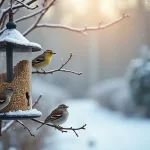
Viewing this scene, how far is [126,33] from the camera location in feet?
63.8

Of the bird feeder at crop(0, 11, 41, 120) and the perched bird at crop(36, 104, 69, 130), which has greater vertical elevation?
the bird feeder at crop(0, 11, 41, 120)

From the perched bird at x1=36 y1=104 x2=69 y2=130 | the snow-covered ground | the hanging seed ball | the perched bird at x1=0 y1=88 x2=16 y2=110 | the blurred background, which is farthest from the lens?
the blurred background

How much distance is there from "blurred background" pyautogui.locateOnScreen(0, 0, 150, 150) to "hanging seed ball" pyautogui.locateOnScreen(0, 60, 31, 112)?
7268 mm

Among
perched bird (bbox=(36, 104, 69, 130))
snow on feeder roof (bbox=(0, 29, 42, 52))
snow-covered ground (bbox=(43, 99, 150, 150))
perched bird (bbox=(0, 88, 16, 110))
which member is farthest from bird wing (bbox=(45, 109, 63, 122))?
snow-covered ground (bbox=(43, 99, 150, 150))

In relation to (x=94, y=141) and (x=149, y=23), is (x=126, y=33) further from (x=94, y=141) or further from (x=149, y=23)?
(x=94, y=141)

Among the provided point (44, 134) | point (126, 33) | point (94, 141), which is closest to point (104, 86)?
point (126, 33)

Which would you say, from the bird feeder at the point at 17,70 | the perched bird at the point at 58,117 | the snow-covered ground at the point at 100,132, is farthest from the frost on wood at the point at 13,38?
the snow-covered ground at the point at 100,132

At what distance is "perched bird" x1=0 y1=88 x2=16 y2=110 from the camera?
2.89 meters

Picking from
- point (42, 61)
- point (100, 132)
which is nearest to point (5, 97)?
point (42, 61)

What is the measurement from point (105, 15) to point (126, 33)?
3.00 m

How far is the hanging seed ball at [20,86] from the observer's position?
3.07 metres

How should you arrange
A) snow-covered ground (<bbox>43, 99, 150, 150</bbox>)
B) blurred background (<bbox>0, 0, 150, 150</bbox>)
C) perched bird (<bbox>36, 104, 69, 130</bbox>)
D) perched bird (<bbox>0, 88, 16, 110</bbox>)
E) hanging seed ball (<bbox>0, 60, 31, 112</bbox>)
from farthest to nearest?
blurred background (<bbox>0, 0, 150, 150</bbox>) < snow-covered ground (<bbox>43, 99, 150, 150</bbox>) < perched bird (<bbox>36, 104, 69, 130</bbox>) < hanging seed ball (<bbox>0, 60, 31, 112</bbox>) < perched bird (<bbox>0, 88, 16, 110</bbox>)

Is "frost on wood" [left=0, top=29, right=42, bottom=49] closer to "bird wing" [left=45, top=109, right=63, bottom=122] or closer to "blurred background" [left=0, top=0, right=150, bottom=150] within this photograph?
"bird wing" [left=45, top=109, right=63, bottom=122]

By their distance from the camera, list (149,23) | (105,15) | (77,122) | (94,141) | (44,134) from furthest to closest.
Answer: (149,23), (105,15), (77,122), (94,141), (44,134)
